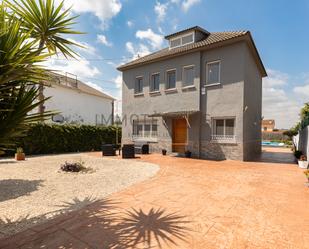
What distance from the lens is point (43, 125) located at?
17.1 m

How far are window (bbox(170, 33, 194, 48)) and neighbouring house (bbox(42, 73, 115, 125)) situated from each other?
1471 cm

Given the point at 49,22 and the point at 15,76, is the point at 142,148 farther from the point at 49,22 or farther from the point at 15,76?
the point at 15,76

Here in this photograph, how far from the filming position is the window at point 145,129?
17.8 metres

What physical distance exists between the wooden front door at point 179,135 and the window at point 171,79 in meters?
2.90

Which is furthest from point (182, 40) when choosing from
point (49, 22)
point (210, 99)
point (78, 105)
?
point (78, 105)

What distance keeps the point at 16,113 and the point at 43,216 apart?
2768mm

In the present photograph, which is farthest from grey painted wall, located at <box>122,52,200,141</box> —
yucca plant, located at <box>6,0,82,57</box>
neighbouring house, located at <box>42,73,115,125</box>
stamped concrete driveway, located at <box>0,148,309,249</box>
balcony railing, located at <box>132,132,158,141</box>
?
yucca plant, located at <box>6,0,82,57</box>

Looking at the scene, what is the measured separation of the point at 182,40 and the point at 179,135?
8070mm

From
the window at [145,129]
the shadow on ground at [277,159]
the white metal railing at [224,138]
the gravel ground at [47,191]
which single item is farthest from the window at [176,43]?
the gravel ground at [47,191]

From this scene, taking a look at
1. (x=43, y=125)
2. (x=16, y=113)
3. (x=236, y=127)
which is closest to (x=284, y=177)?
(x=236, y=127)

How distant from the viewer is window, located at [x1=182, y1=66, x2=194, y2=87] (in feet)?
50.7

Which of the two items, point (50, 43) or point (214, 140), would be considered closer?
point (50, 43)

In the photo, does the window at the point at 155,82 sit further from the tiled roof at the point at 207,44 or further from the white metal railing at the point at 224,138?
the white metal railing at the point at 224,138

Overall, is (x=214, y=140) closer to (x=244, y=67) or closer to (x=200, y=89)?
(x=200, y=89)
